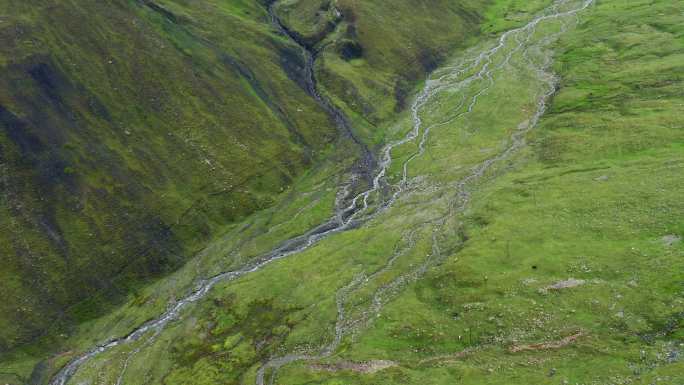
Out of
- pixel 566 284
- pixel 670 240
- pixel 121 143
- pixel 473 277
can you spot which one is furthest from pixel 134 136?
pixel 670 240

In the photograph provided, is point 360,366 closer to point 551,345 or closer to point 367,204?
point 551,345

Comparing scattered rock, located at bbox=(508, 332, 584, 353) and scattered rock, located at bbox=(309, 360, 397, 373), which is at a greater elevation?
scattered rock, located at bbox=(309, 360, 397, 373)

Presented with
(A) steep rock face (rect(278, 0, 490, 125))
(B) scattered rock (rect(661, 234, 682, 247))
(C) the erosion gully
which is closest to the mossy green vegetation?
(B) scattered rock (rect(661, 234, 682, 247))

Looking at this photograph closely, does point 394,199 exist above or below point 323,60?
below

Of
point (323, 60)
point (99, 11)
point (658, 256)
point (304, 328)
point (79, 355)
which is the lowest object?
point (658, 256)

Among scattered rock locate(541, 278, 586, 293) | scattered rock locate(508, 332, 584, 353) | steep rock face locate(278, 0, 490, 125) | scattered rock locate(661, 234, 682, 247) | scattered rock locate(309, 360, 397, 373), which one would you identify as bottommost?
scattered rock locate(661, 234, 682, 247)

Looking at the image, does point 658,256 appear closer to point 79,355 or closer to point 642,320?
point 642,320

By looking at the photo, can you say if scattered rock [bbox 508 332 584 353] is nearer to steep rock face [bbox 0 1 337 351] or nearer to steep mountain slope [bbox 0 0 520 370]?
steep mountain slope [bbox 0 0 520 370]

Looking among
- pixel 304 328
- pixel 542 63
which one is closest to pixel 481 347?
pixel 304 328
